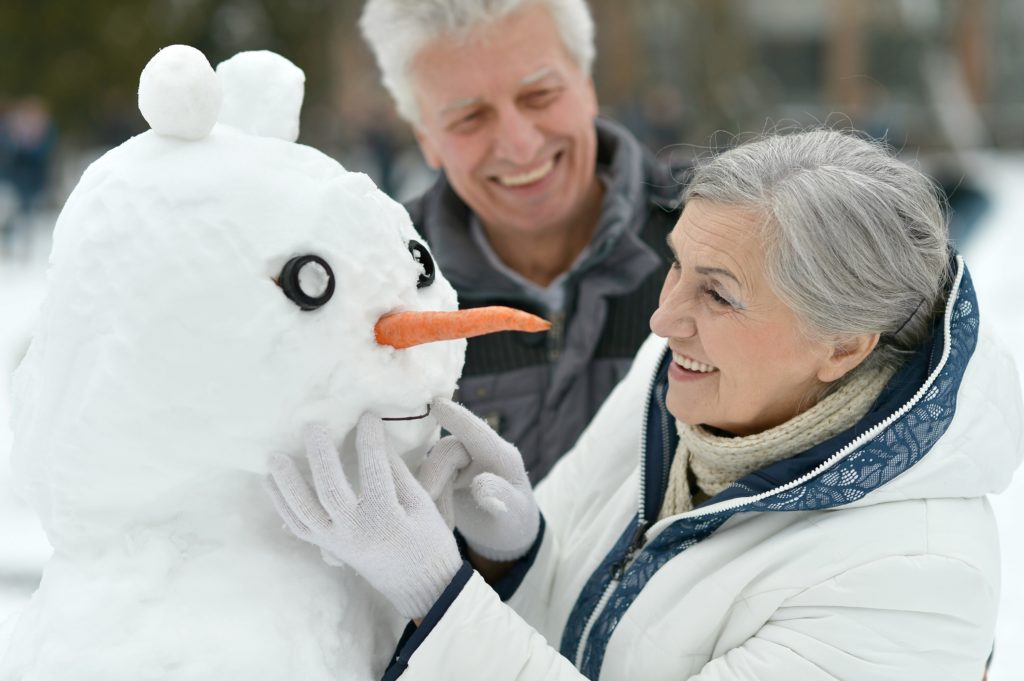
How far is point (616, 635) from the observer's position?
1.46 metres

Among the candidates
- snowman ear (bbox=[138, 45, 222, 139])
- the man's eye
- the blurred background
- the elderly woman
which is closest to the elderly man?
the man's eye

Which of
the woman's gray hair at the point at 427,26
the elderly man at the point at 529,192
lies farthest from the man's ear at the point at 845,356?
the woman's gray hair at the point at 427,26

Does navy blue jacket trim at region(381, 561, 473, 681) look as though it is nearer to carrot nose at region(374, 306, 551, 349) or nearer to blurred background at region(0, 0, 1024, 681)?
carrot nose at region(374, 306, 551, 349)

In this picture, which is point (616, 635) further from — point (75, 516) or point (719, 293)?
point (75, 516)

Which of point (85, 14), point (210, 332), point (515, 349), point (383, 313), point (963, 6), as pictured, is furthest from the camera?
point (963, 6)

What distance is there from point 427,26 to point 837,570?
4.13 ft

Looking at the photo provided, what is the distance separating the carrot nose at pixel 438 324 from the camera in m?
1.28

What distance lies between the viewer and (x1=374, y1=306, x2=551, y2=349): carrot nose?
4.21 feet

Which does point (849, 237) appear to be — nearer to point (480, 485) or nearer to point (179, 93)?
point (480, 485)

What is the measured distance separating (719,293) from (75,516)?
0.84m

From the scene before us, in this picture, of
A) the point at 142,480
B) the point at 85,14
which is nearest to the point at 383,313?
the point at 142,480

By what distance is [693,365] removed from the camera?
146 cm

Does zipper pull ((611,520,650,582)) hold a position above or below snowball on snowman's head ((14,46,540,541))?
below

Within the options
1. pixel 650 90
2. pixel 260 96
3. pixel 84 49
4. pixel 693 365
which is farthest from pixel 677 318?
pixel 650 90
